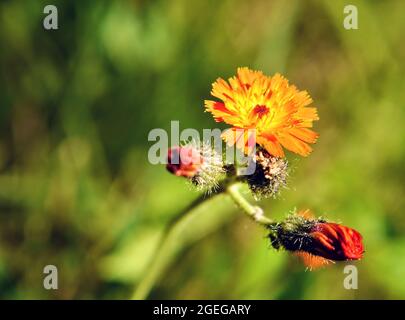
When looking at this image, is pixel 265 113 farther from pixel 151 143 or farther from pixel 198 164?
pixel 151 143

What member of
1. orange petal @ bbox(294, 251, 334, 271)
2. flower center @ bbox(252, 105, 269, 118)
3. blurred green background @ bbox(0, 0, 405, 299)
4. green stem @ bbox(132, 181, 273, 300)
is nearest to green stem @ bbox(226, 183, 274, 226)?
green stem @ bbox(132, 181, 273, 300)

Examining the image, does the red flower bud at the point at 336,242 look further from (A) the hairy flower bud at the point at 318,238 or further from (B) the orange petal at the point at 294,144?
(B) the orange petal at the point at 294,144

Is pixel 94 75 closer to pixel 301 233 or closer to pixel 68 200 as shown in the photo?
pixel 68 200

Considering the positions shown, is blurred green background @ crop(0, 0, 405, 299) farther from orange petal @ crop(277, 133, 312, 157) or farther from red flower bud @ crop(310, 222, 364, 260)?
orange petal @ crop(277, 133, 312, 157)

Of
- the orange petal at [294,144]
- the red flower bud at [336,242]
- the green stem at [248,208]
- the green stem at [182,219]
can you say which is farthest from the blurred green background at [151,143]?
the orange petal at [294,144]

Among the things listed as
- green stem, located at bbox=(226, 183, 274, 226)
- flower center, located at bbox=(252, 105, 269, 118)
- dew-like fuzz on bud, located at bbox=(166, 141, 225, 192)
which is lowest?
green stem, located at bbox=(226, 183, 274, 226)

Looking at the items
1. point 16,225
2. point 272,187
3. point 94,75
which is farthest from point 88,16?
point 272,187
